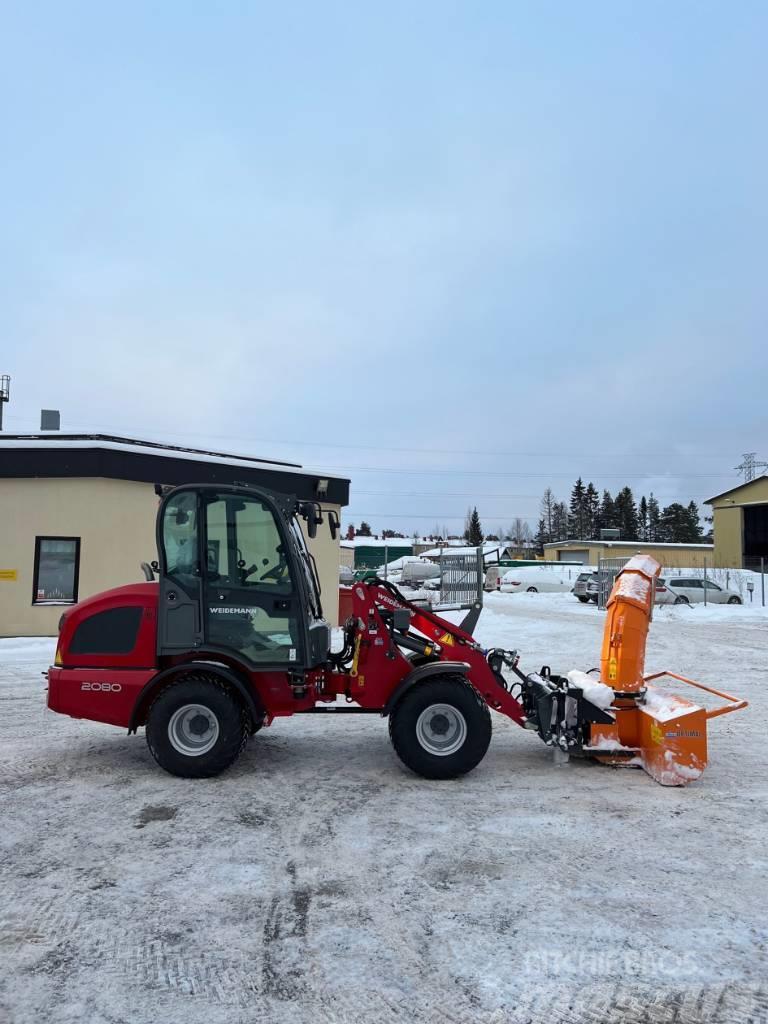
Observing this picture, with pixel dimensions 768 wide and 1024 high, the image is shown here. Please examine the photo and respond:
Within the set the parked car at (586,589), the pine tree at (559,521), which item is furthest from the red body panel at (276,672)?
the pine tree at (559,521)

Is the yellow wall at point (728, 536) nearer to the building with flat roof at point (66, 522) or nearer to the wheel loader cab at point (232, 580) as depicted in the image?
the building with flat roof at point (66, 522)

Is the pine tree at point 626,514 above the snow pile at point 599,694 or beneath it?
above

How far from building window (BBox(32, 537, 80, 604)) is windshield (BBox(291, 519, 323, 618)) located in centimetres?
934

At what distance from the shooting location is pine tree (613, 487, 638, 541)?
9581cm

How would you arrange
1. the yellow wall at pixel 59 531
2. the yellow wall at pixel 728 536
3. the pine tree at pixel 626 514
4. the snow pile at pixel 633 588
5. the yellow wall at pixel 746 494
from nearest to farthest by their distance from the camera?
the snow pile at pixel 633 588
the yellow wall at pixel 59 531
the yellow wall at pixel 746 494
the yellow wall at pixel 728 536
the pine tree at pixel 626 514

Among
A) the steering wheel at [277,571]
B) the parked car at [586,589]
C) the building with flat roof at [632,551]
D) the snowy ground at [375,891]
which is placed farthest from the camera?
the building with flat roof at [632,551]

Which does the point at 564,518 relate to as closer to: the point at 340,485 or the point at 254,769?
the point at 340,485

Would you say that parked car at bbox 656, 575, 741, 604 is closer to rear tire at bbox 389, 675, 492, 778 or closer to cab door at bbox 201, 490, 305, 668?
rear tire at bbox 389, 675, 492, 778

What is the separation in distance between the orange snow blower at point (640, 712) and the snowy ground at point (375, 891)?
17cm

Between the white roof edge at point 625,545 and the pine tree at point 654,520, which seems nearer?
the white roof edge at point 625,545

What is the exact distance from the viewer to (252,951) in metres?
3.28

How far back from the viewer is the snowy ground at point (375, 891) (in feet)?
9.66

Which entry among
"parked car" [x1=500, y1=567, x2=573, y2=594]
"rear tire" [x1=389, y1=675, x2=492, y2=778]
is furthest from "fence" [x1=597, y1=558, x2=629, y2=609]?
"rear tire" [x1=389, y1=675, x2=492, y2=778]

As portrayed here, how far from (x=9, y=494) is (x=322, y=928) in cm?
1290
